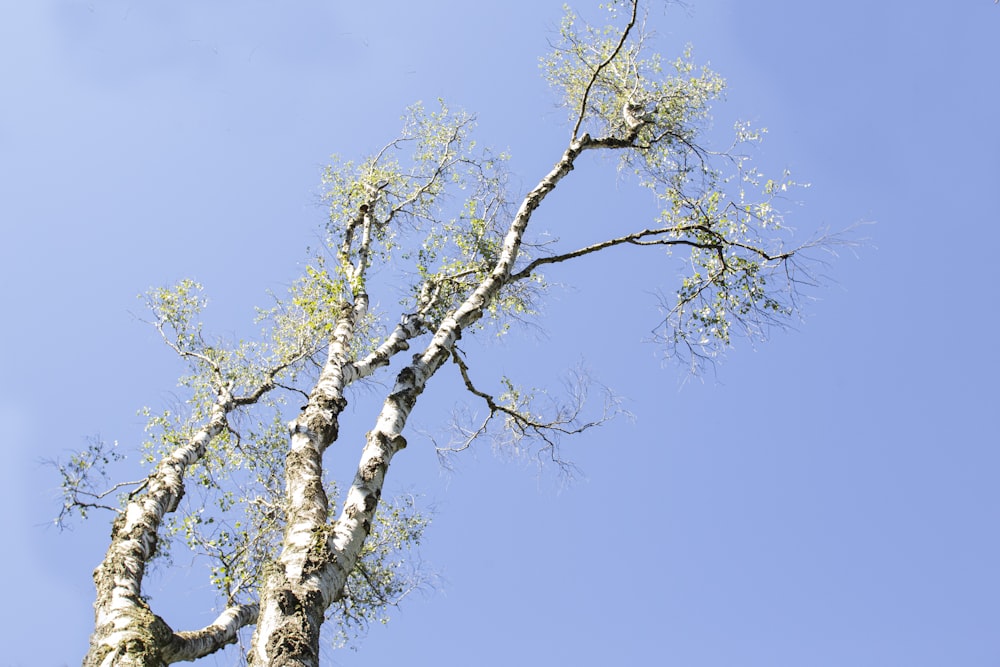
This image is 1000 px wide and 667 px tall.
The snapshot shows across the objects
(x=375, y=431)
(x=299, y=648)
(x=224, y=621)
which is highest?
(x=375, y=431)

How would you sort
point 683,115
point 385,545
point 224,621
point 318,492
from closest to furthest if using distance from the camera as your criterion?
point 318,492 < point 224,621 < point 385,545 < point 683,115

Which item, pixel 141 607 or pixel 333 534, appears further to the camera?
pixel 141 607

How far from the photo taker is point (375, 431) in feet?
24.9

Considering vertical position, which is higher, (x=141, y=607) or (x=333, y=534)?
(x=333, y=534)

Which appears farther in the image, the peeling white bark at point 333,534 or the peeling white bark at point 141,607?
the peeling white bark at point 141,607

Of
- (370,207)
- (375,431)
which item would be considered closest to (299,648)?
(375,431)

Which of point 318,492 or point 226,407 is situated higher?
point 226,407

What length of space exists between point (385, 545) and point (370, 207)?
6395 millimetres

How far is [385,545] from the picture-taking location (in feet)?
45.9

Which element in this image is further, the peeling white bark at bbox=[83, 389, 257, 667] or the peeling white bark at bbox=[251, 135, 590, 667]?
the peeling white bark at bbox=[83, 389, 257, 667]

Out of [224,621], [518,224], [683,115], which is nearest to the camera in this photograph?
[224,621]

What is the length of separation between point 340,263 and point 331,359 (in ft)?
13.0

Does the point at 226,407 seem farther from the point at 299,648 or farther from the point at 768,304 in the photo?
the point at 768,304

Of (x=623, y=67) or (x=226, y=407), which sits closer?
(x=226, y=407)
